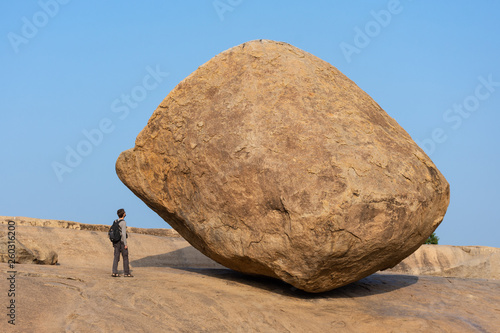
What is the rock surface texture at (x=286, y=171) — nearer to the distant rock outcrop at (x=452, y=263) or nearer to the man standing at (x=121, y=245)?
the man standing at (x=121, y=245)

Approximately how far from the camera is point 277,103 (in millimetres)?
7910

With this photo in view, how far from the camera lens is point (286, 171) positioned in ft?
23.8

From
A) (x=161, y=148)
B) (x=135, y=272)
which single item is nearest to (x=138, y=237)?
(x=135, y=272)

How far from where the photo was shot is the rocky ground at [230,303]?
6.09 meters

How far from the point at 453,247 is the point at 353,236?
11.5m

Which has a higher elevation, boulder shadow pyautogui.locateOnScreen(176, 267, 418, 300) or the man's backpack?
the man's backpack

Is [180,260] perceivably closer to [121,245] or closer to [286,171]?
[121,245]

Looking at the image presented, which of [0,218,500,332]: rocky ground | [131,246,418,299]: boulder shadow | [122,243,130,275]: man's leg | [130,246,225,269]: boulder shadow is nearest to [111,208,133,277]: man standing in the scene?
[122,243,130,275]: man's leg

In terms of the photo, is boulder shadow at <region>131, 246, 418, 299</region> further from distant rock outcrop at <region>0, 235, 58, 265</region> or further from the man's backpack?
distant rock outcrop at <region>0, 235, 58, 265</region>

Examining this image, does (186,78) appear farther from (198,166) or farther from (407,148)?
(407,148)

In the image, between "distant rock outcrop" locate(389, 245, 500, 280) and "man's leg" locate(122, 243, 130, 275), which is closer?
"man's leg" locate(122, 243, 130, 275)

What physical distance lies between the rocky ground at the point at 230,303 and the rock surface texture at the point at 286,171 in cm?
48

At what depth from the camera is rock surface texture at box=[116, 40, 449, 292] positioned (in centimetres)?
709

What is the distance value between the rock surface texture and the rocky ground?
48 cm
